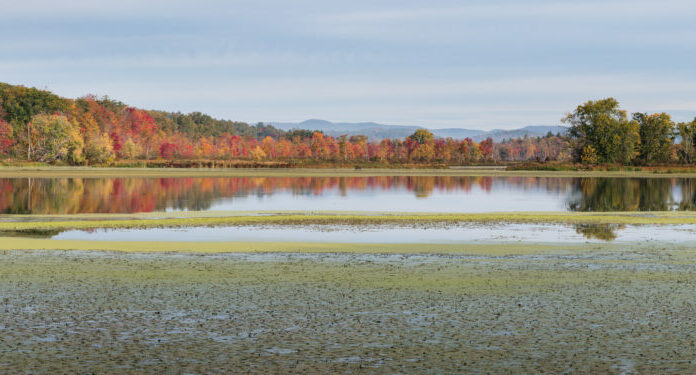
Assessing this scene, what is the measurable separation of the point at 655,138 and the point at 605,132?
65.8 feet

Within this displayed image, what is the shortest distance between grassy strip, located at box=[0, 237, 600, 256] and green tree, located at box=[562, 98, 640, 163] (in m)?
112

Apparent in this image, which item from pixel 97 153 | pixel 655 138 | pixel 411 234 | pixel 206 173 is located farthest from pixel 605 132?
pixel 411 234

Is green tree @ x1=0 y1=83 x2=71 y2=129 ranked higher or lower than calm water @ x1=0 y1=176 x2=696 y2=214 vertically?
higher

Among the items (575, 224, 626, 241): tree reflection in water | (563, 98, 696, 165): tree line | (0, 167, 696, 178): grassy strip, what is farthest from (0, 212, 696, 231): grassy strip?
(563, 98, 696, 165): tree line

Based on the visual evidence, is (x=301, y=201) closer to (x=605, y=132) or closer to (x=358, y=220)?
(x=358, y=220)

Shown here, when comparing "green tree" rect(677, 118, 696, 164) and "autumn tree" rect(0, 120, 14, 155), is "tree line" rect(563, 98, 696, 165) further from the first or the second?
"autumn tree" rect(0, 120, 14, 155)

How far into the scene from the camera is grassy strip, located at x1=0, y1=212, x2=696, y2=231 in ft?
96.5

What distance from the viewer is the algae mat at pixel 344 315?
9.79 meters

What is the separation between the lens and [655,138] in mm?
142750

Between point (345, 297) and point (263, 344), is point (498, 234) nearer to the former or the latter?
point (345, 297)

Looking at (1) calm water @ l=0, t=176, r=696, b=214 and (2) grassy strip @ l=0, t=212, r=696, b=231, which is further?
(1) calm water @ l=0, t=176, r=696, b=214

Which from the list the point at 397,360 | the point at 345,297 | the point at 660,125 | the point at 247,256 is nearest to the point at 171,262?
the point at 247,256

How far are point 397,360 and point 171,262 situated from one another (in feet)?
33.7

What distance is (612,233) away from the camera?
27.5 metres
